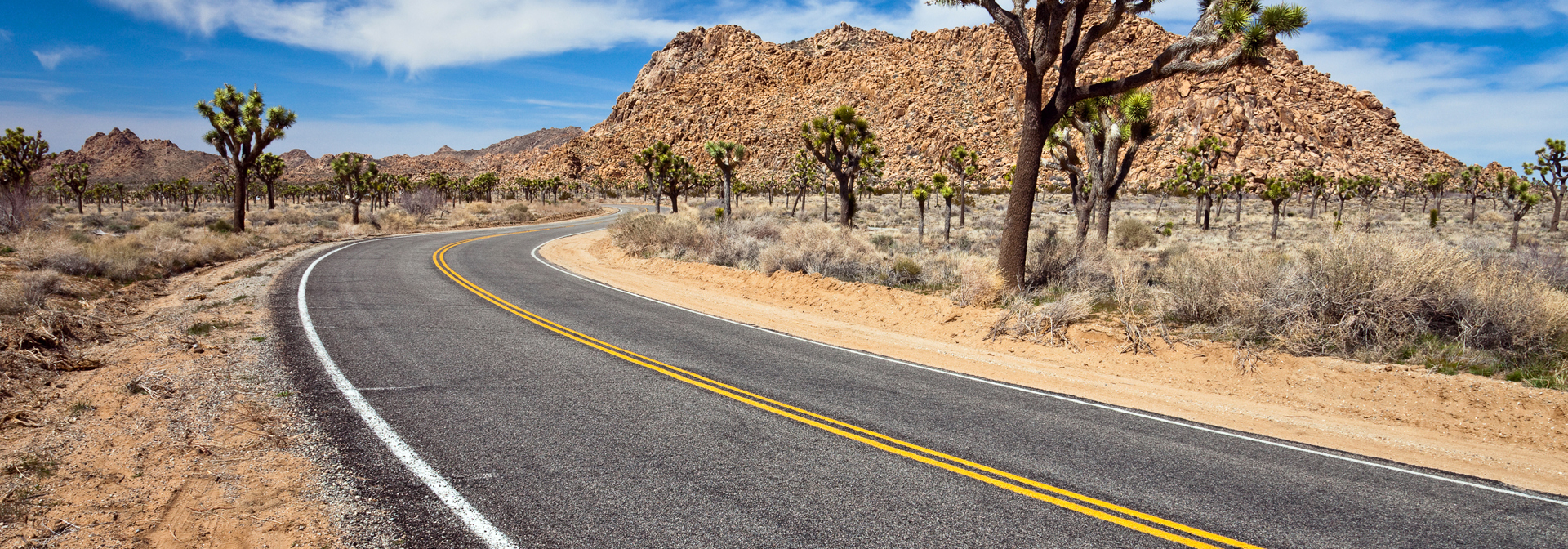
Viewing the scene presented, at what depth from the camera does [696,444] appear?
5.36m

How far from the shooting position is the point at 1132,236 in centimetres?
2795

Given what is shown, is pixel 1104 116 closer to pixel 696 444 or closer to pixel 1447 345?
pixel 1447 345

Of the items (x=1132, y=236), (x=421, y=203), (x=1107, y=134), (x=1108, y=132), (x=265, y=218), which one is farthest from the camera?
(x=421, y=203)

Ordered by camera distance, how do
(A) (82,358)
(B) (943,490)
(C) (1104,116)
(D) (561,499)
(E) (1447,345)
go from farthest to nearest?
(C) (1104,116), (E) (1447,345), (A) (82,358), (B) (943,490), (D) (561,499)

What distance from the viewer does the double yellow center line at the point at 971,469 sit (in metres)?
4.17

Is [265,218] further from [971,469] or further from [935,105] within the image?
[935,105]

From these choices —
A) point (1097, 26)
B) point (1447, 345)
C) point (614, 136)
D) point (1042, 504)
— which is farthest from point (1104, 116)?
point (614, 136)

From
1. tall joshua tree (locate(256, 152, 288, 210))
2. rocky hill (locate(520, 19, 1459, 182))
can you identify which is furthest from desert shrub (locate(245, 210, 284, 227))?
rocky hill (locate(520, 19, 1459, 182))

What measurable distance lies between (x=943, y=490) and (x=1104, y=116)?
665 inches

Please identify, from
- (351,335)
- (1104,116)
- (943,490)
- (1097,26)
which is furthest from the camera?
(1104,116)

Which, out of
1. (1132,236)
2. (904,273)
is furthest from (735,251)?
(1132,236)

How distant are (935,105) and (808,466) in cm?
10486

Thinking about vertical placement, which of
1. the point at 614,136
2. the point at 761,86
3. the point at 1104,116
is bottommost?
the point at 1104,116

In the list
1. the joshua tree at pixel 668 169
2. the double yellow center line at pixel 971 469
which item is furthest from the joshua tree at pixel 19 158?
the double yellow center line at pixel 971 469
